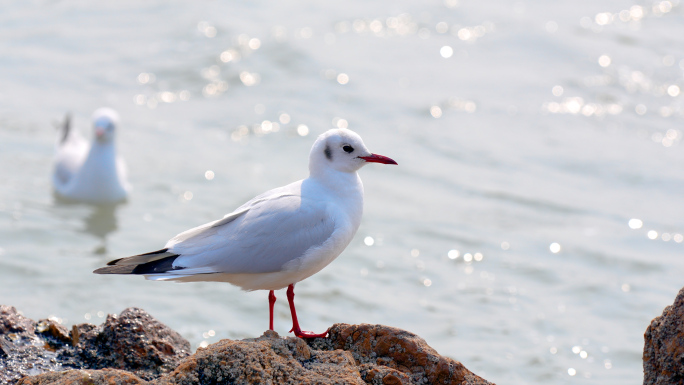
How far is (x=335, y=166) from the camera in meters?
4.75

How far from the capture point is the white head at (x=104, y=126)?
32.3 feet

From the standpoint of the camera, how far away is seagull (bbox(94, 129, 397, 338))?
13.8 feet

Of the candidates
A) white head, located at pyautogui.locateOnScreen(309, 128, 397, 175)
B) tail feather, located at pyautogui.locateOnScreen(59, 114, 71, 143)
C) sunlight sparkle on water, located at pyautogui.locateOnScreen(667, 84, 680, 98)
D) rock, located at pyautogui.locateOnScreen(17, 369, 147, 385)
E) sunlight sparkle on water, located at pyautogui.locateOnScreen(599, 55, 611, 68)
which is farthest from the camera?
sunlight sparkle on water, located at pyautogui.locateOnScreen(599, 55, 611, 68)

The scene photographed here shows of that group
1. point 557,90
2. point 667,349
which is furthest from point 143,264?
point 557,90

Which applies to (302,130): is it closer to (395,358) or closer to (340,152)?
(340,152)

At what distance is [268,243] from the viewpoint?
4.34m

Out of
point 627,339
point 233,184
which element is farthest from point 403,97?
point 627,339

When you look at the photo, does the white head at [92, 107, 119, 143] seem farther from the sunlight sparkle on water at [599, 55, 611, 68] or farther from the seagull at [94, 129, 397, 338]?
the sunlight sparkle on water at [599, 55, 611, 68]

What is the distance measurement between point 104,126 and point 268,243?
6141mm

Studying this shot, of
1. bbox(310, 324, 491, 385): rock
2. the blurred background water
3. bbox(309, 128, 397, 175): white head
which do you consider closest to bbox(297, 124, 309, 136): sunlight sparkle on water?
the blurred background water

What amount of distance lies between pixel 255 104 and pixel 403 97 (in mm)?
2248

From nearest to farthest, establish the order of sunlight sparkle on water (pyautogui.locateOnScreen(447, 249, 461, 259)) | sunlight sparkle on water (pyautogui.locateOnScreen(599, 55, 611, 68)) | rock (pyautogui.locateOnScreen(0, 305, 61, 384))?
1. rock (pyautogui.locateOnScreen(0, 305, 61, 384))
2. sunlight sparkle on water (pyautogui.locateOnScreen(447, 249, 461, 259))
3. sunlight sparkle on water (pyautogui.locateOnScreen(599, 55, 611, 68))

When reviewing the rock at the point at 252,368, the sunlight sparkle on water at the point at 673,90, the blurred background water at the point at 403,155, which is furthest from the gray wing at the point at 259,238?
the sunlight sparkle on water at the point at 673,90

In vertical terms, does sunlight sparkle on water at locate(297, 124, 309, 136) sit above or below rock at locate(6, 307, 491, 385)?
above
